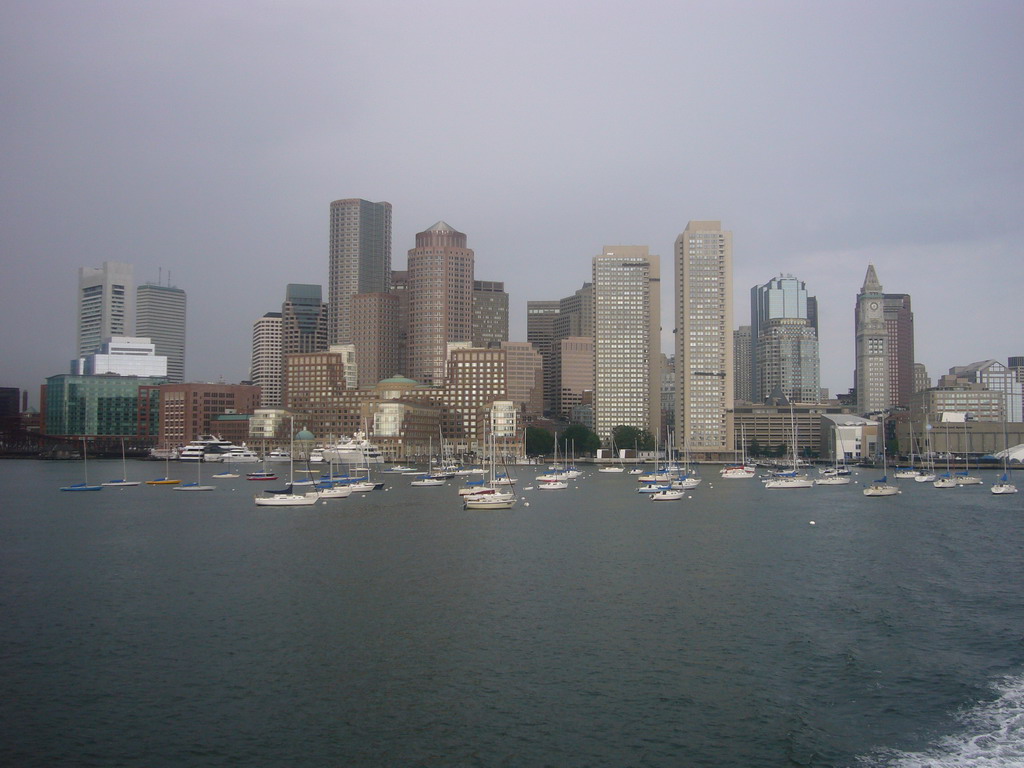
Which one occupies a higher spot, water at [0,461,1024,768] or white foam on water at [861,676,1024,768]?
water at [0,461,1024,768]

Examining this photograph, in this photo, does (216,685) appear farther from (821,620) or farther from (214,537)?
(214,537)

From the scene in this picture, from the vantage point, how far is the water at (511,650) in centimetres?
2427

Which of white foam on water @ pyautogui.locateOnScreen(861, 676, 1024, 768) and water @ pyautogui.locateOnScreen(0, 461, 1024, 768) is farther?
water @ pyautogui.locateOnScreen(0, 461, 1024, 768)

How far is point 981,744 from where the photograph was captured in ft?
79.0

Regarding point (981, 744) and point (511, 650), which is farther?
point (511, 650)

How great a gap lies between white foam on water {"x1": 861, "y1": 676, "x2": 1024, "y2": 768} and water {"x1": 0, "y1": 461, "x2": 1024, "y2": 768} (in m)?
0.09

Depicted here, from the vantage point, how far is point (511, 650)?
3278 cm

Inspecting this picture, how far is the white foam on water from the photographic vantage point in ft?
75.0

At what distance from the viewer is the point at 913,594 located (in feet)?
141

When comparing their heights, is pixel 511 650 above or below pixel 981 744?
above

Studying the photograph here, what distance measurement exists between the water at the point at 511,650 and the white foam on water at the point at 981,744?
89 mm

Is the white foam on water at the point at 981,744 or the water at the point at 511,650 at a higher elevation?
the water at the point at 511,650

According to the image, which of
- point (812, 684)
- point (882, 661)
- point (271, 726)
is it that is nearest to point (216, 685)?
point (271, 726)

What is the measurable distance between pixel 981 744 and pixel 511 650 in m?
15.4
